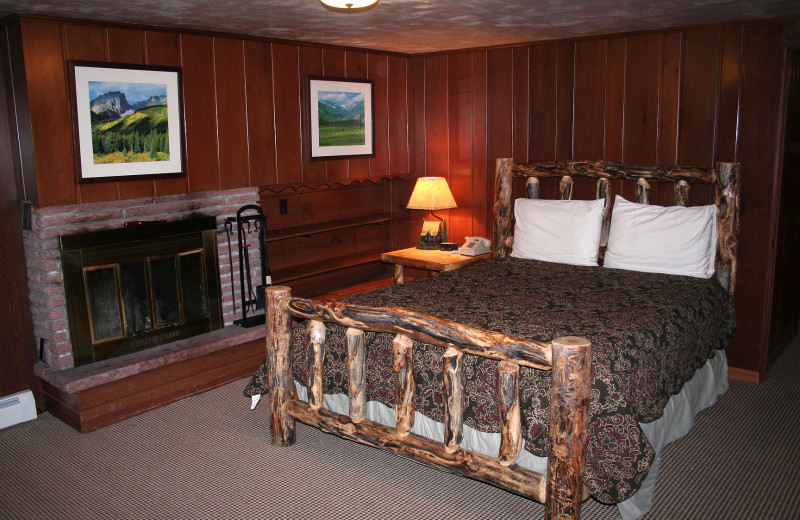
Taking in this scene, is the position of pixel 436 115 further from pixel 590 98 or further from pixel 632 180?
pixel 632 180

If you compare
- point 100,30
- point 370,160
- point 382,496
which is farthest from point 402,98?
point 382,496

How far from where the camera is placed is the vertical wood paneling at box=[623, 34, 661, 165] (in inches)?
167

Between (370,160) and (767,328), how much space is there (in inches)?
116

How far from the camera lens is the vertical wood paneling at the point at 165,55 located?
382cm

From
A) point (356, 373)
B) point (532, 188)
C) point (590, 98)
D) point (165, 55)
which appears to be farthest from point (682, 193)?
point (165, 55)

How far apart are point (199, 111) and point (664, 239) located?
287 centimetres

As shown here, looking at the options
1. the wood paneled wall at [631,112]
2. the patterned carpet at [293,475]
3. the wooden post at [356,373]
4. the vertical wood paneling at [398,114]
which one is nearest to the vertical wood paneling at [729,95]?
the wood paneled wall at [631,112]

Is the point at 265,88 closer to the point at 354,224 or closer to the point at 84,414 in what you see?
the point at 354,224

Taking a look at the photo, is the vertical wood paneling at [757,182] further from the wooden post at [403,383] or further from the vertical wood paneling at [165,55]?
the vertical wood paneling at [165,55]

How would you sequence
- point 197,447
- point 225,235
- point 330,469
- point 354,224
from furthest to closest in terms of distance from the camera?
point 354,224 < point 225,235 < point 197,447 < point 330,469

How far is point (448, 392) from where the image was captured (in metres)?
2.62

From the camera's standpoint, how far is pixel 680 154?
422 centimetres

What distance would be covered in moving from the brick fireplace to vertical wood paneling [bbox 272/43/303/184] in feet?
1.74

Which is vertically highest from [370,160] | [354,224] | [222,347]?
[370,160]
